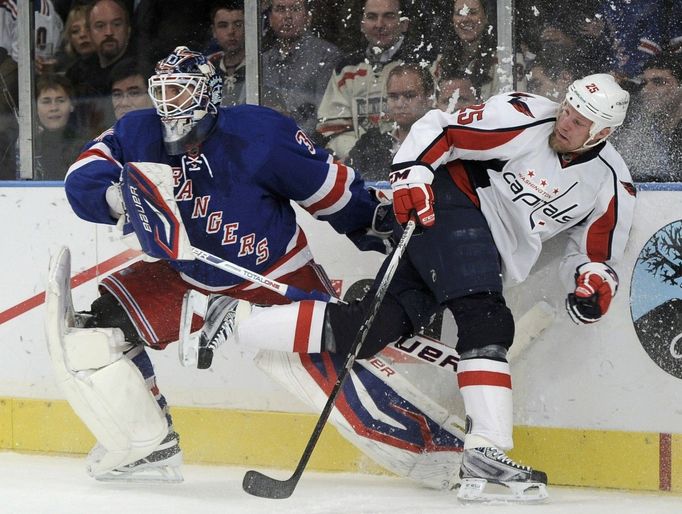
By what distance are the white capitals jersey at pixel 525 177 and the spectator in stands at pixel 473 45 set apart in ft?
1.38

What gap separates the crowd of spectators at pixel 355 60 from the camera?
10.4 feet

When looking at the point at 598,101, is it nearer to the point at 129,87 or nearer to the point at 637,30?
the point at 637,30

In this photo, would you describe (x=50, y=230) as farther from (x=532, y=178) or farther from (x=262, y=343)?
(x=532, y=178)

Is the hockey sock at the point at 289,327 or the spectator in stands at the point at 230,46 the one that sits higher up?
the spectator in stands at the point at 230,46

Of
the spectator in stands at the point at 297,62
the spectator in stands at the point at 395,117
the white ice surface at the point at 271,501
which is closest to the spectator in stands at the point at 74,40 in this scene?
the spectator in stands at the point at 297,62

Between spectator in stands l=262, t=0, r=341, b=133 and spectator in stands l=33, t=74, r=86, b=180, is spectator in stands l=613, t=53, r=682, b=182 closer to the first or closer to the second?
spectator in stands l=262, t=0, r=341, b=133

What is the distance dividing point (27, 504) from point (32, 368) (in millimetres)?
899

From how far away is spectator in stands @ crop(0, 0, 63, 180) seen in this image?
393 centimetres

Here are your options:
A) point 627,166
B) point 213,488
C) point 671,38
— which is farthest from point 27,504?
point 671,38

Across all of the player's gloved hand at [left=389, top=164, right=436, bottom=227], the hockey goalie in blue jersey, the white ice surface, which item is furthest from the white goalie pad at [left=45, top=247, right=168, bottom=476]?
the player's gloved hand at [left=389, top=164, right=436, bottom=227]

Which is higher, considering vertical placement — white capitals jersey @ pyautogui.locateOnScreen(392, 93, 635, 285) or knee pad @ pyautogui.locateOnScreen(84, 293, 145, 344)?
white capitals jersey @ pyautogui.locateOnScreen(392, 93, 635, 285)

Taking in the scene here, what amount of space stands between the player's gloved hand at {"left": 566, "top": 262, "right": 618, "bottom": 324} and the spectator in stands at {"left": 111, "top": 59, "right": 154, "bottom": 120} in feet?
5.15

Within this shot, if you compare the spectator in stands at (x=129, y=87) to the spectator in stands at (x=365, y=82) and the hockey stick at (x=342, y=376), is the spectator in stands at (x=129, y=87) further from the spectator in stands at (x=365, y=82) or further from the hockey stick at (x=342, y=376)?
the hockey stick at (x=342, y=376)

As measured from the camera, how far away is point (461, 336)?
2.81m
